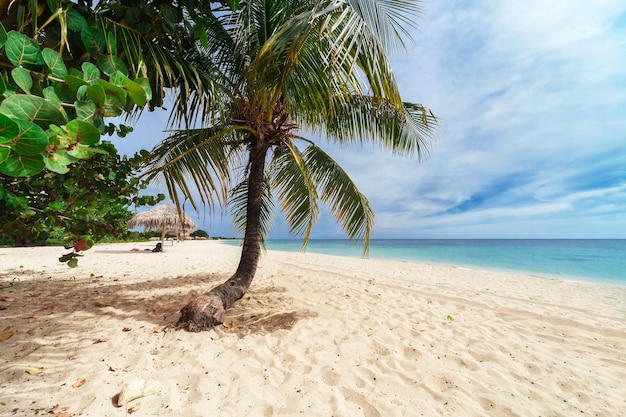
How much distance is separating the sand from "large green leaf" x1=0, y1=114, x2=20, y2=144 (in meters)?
1.91

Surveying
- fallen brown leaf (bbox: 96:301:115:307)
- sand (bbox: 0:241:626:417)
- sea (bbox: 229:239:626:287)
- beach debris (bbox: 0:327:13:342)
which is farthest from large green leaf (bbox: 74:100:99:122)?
fallen brown leaf (bbox: 96:301:115:307)

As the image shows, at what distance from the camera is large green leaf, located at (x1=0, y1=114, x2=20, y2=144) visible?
20.5 inches

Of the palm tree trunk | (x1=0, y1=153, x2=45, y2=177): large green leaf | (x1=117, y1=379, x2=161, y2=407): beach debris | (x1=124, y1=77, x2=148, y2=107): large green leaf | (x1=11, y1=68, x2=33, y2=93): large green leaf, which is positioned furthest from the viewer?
the palm tree trunk

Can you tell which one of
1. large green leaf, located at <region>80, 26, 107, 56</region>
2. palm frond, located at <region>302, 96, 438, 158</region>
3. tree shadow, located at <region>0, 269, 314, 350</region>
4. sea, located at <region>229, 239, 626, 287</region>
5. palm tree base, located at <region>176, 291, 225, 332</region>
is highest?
palm frond, located at <region>302, 96, 438, 158</region>

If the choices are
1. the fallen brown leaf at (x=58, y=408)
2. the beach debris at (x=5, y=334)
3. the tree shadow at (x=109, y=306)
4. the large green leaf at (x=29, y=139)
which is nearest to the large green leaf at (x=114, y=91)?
the large green leaf at (x=29, y=139)

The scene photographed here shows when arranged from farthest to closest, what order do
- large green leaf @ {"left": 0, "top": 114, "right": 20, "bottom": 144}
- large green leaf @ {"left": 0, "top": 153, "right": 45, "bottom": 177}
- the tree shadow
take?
the tree shadow
large green leaf @ {"left": 0, "top": 153, "right": 45, "bottom": 177}
large green leaf @ {"left": 0, "top": 114, "right": 20, "bottom": 144}

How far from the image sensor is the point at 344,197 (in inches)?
196

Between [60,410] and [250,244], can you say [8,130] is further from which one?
[250,244]

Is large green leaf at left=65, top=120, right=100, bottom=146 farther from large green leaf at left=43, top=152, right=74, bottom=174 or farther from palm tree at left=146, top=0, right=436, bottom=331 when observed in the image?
palm tree at left=146, top=0, right=436, bottom=331

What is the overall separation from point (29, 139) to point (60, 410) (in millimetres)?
2048

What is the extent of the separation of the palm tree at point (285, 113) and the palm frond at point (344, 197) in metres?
0.02

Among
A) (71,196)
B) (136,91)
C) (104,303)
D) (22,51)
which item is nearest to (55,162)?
(136,91)

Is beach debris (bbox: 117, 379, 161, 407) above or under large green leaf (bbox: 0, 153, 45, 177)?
under

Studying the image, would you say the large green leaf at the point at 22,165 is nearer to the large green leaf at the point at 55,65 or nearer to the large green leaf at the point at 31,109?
the large green leaf at the point at 31,109
